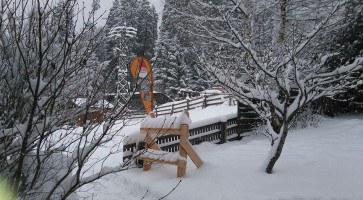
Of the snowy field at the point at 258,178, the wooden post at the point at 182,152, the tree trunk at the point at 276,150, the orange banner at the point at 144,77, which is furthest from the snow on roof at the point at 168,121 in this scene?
the tree trunk at the point at 276,150

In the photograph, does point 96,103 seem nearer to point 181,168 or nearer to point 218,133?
point 181,168

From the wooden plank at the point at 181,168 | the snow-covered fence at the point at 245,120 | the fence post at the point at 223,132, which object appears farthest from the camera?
the snow-covered fence at the point at 245,120

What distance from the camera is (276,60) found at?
594 centimetres

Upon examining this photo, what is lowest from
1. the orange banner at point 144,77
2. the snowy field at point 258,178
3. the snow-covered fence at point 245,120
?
the snowy field at point 258,178

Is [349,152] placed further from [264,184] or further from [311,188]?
[264,184]

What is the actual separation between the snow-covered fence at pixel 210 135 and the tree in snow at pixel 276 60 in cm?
115

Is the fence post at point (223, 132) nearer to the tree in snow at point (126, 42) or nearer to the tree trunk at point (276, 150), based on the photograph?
the tree in snow at point (126, 42)

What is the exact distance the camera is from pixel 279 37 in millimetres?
8586

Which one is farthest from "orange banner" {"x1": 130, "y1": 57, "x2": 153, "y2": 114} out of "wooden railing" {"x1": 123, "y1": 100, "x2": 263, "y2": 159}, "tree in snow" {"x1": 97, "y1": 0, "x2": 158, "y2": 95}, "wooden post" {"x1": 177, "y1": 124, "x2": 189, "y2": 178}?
"wooden railing" {"x1": 123, "y1": 100, "x2": 263, "y2": 159}

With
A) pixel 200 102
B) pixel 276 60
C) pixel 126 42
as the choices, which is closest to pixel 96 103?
pixel 276 60

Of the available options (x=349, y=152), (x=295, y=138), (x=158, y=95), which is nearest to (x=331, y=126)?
(x=295, y=138)

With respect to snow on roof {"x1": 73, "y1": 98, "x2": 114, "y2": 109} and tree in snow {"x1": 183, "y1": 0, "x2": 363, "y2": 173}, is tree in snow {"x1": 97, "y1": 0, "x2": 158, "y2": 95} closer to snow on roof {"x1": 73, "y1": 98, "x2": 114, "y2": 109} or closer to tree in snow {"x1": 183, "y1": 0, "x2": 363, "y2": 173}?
snow on roof {"x1": 73, "y1": 98, "x2": 114, "y2": 109}

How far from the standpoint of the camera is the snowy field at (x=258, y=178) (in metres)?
3.64

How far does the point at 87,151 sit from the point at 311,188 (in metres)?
3.36
